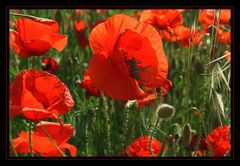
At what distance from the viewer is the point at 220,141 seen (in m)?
1.34

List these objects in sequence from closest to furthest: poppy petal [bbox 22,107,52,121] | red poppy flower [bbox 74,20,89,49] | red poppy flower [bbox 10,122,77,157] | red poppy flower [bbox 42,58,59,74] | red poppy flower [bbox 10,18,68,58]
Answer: poppy petal [bbox 22,107,52,121]
red poppy flower [bbox 10,122,77,157]
red poppy flower [bbox 10,18,68,58]
red poppy flower [bbox 42,58,59,74]
red poppy flower [bbox 74,20,89,49]

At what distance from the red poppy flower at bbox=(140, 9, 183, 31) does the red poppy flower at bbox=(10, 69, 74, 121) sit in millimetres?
436

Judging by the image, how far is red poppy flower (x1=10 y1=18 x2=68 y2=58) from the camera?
137 centimetres

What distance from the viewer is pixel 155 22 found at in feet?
5.48

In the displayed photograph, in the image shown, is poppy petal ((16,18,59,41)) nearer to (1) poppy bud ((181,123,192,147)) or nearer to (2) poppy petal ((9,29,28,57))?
(2) poppy petal ((9,29,28,57))

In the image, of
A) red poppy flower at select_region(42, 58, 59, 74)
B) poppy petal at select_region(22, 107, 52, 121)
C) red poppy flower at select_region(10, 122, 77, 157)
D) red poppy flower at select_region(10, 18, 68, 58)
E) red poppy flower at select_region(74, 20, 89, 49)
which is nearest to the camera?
poppy petal at select_region(22, 107, 52, 121)

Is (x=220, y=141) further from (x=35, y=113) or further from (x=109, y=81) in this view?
(x=35, y=113)

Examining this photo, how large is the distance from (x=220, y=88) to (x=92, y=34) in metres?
0.33

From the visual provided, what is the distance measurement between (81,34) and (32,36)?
373 millimetres

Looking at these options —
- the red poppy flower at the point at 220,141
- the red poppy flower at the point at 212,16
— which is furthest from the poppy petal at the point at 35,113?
the red poppy flower at the point at 212,16

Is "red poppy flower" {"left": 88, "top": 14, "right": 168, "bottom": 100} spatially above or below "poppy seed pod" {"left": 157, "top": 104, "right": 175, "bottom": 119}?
above

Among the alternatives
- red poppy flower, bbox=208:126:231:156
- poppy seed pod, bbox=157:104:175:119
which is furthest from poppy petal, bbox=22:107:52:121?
red poppy flower, bbox=208:126:231:156

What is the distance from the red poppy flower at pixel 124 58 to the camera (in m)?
1.22

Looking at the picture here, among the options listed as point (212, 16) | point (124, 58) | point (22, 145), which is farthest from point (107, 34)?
point (212, 16)
